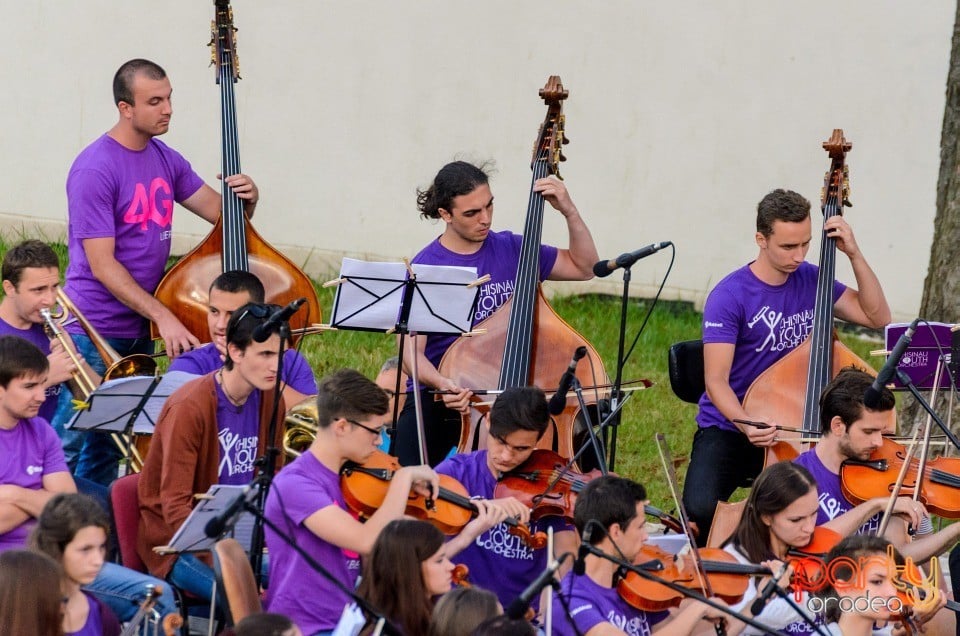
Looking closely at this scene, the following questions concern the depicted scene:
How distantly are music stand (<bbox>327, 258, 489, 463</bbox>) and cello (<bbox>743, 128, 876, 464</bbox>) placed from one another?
4.04ft

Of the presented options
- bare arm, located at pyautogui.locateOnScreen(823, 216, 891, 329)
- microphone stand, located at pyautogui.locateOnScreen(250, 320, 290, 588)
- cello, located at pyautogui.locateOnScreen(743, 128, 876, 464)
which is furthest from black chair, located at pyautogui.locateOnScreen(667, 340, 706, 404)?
microphone stand, located at pyautogui.locateOnScreen(250, 320, 290, 588)

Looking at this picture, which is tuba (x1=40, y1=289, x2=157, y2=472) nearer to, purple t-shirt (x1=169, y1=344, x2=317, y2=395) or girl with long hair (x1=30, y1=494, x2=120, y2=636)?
purple t-shirt (x1=169, y1=344, x2=317, y2=395)

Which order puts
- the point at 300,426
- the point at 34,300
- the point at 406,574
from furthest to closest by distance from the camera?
Answer: 1. the point at 34,300
2. the point at 300,426
3. the point at 406,574

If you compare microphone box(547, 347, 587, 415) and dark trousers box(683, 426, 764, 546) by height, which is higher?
microphone box(547, 347, 587, 415)

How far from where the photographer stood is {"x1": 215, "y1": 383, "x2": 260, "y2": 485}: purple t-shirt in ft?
17.7

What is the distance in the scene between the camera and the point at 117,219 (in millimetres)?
6645

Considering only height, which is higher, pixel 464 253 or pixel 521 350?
pixel 464 253

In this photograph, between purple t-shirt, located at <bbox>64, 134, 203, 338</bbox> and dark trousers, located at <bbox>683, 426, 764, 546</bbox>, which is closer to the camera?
dark trousers, located at <bbox>683, 426, 764, 546</bbox>

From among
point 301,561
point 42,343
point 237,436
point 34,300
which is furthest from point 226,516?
point 42,343

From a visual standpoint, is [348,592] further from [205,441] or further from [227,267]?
[227,267]

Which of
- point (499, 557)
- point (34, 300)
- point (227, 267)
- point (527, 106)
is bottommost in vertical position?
point (499, 557)

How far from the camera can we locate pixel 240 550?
4676 millimetres

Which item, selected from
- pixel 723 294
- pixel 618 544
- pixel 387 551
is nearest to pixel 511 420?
pixel 618 544

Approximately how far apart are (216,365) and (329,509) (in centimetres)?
140
